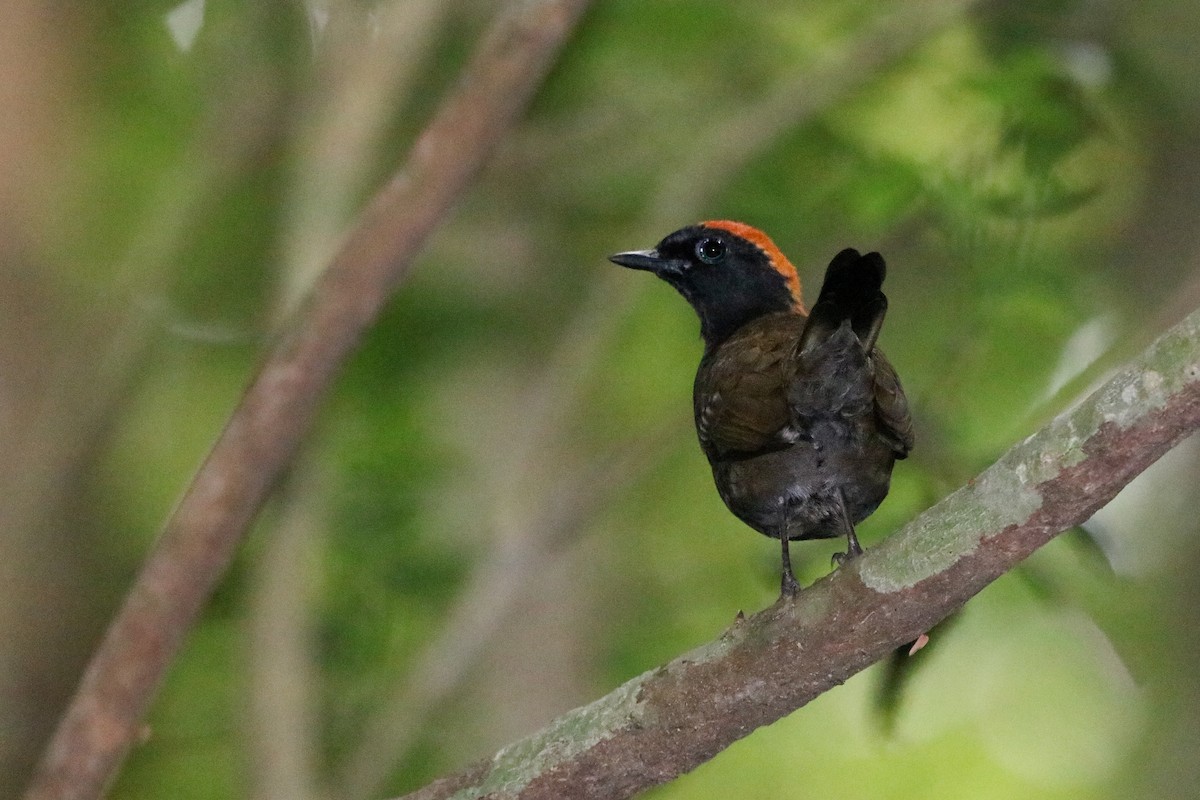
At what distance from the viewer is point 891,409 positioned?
10.5 feet

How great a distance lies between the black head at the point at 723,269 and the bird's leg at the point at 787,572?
42.6 inches

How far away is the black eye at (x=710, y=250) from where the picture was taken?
4441 millimetres

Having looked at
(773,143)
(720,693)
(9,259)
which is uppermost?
(720,693)

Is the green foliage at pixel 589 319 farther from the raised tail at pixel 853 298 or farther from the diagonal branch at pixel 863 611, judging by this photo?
the diagonal branch at pixel 863 611

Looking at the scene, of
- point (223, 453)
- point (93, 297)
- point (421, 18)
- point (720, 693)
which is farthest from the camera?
point (93, 297)

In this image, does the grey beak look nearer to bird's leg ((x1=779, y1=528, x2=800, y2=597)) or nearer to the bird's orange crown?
the bird's orange crown

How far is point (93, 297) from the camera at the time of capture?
4.95 m

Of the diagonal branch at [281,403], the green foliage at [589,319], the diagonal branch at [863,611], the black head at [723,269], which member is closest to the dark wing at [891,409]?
the green foliage at [589,319]

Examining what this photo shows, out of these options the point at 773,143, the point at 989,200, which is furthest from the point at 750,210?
the point at 989,200

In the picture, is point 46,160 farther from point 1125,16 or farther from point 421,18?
point 1125,16

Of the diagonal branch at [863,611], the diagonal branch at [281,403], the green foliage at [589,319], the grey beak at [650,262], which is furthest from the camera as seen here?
the green foliage at [589,319]

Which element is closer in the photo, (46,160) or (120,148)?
(46,160)

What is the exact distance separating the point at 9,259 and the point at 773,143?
8.48 ft

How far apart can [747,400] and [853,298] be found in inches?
18.6
